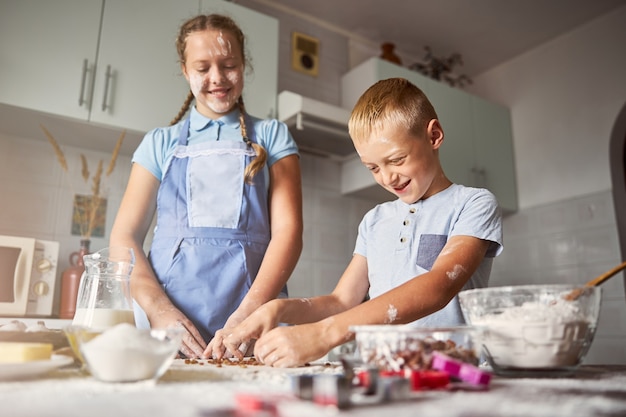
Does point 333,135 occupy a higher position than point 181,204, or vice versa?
point 333,135

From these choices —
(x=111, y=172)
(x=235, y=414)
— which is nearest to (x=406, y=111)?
(x=235, y=414)

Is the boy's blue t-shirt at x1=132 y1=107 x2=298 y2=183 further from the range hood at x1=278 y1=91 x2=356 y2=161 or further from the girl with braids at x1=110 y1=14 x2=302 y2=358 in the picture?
the range hood at x1=278 y1=91 x2=356 y2=161

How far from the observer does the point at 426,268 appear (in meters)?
1.00

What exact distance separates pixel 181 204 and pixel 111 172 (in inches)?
36.1

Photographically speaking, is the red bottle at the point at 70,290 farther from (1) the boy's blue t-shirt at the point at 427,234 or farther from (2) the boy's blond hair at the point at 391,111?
(2) the boy's blond hair at the point at 391,111

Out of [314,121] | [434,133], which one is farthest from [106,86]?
[434,133]

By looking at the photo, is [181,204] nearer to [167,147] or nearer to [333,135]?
[167,147]

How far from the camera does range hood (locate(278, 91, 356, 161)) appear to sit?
2.07m

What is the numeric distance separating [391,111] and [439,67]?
2074 millimetres

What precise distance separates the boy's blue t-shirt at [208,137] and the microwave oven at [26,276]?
1.85 feet

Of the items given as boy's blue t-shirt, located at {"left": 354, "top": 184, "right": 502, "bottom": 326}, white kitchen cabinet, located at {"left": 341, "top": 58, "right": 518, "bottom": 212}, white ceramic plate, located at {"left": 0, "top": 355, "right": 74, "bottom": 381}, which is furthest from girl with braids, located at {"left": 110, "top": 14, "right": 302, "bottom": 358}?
white kitchen cabinet, located at {"left": 341, "top": 58, "right": 518, "bottom": 212}

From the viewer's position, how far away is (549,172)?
9.19 ft

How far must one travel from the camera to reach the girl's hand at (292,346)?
658 millimetres

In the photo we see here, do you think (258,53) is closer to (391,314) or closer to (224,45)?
(224,45)
